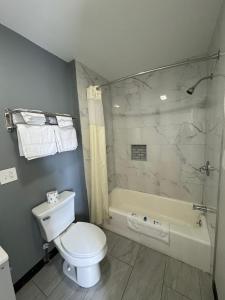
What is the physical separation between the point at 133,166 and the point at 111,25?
186 centimetres

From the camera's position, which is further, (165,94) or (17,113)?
(165,94)

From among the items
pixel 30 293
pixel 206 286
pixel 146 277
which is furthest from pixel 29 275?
pixel 206 286

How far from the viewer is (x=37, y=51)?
140cm

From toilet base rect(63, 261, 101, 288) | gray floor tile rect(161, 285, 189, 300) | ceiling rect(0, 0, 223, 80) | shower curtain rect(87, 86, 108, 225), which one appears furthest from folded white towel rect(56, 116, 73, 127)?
gray floor tile rect(161, 285, 189, 300)

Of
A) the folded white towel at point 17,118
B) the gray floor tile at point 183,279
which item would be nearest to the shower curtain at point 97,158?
the folded white towel at point 17,118

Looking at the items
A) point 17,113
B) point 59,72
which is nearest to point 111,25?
point 59,72

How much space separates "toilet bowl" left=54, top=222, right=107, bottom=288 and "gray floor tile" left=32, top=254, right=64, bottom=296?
77 mm

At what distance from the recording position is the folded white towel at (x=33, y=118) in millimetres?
1184

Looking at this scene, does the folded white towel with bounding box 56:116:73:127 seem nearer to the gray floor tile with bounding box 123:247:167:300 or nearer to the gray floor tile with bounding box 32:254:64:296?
the gray floor tile with bounding box 32:254:64:296

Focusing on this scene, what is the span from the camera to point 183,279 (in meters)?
1.31

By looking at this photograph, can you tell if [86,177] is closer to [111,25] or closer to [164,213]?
[164,213]

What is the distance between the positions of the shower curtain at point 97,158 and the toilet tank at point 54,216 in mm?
411

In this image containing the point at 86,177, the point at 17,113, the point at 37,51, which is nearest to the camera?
the point at 17,113

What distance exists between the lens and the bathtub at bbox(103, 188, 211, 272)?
1.40 meters
